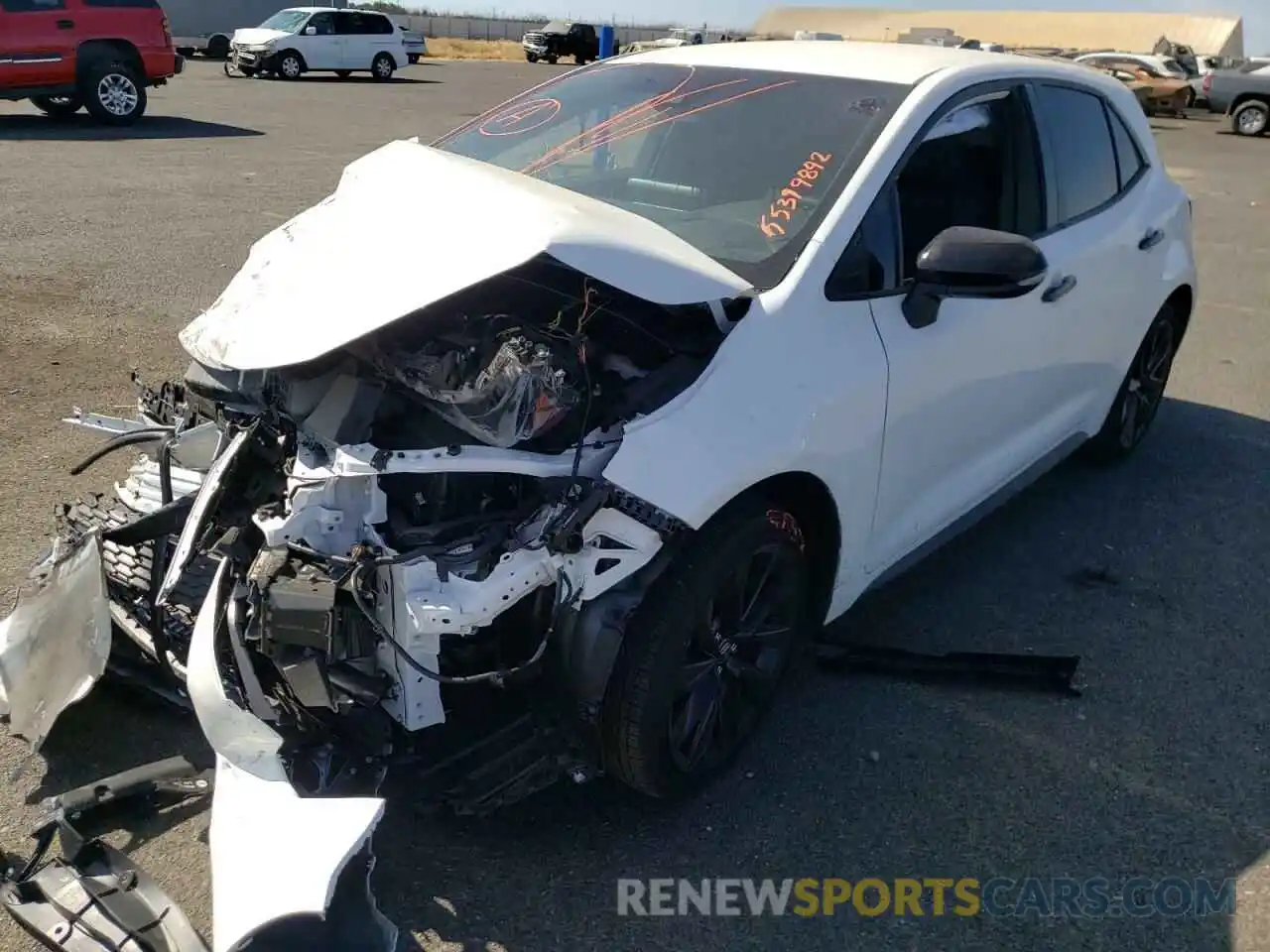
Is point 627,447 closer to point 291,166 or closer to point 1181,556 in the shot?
point 1181,556

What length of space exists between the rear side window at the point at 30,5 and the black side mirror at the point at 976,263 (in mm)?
15689

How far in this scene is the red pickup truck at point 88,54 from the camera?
585 inches

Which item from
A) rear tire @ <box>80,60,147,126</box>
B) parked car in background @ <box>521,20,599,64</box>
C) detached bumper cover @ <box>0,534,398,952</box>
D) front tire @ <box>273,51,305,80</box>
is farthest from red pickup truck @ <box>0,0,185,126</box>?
parked car in background @ <box>521,20,599,64</box>

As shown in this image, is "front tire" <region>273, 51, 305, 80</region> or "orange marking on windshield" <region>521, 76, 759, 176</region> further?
"front tire" <region>273, 51, 305, 80</region>

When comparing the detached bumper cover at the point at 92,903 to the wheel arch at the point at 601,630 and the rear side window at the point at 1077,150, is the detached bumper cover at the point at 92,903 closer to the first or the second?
the wheel arch at the point at 601,630

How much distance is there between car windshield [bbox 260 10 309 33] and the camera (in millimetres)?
28469

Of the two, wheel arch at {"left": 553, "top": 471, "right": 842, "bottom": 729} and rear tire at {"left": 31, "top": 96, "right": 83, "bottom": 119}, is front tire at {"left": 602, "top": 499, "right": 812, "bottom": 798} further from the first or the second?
rear tire at {"left": 31, "top": 96, "right": 83, "bottom": 119}

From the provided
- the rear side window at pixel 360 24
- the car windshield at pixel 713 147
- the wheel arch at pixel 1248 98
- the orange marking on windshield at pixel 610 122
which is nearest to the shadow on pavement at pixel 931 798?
the car windshield at pixel 713 147

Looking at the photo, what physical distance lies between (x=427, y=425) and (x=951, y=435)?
1.72m

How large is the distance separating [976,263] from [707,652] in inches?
49.7

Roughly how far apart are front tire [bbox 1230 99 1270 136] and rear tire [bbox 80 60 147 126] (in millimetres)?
21952

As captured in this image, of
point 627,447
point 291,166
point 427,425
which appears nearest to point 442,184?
point 427,425

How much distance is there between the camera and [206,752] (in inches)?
121

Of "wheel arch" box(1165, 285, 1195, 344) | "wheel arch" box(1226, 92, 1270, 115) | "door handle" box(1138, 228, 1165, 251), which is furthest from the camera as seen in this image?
"wheel arch" box(1226, 92, 1270, 115)
